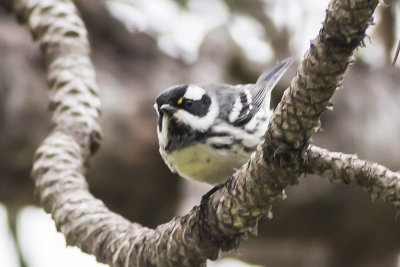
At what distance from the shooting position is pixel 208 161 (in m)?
2.06

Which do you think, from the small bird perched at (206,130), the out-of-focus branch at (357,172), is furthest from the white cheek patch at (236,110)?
the out-of-focus branch at (357,172)

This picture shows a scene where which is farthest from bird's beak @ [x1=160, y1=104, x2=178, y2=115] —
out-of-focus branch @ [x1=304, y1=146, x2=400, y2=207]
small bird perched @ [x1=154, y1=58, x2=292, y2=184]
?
out-of-focus branch @ [x1=304, y1=146, x2=400, y2=207]

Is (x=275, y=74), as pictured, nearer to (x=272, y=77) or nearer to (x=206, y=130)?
(x=272, y=77)

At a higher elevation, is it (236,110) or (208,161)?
(236,110)

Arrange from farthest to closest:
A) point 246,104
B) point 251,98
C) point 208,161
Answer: point 251,98 < point 246,104 < point 208,161

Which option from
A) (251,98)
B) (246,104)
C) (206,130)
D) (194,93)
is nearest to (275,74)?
(251,98)

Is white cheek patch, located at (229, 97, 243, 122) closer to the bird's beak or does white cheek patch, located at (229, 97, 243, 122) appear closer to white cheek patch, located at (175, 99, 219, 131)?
white cheek patch, located at (175, 99, 219, 131)

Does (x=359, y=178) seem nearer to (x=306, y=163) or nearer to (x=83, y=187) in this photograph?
(x=306, y=163)

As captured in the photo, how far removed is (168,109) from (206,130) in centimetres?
14

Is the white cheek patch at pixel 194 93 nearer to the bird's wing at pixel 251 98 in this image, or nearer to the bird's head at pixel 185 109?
the bird's head at pixel 185 109

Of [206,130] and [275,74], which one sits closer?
[206,130]

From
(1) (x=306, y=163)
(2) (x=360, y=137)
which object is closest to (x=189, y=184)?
(2) (x=360, y=137)

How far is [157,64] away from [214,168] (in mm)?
1620

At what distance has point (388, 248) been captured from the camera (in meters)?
3.76
